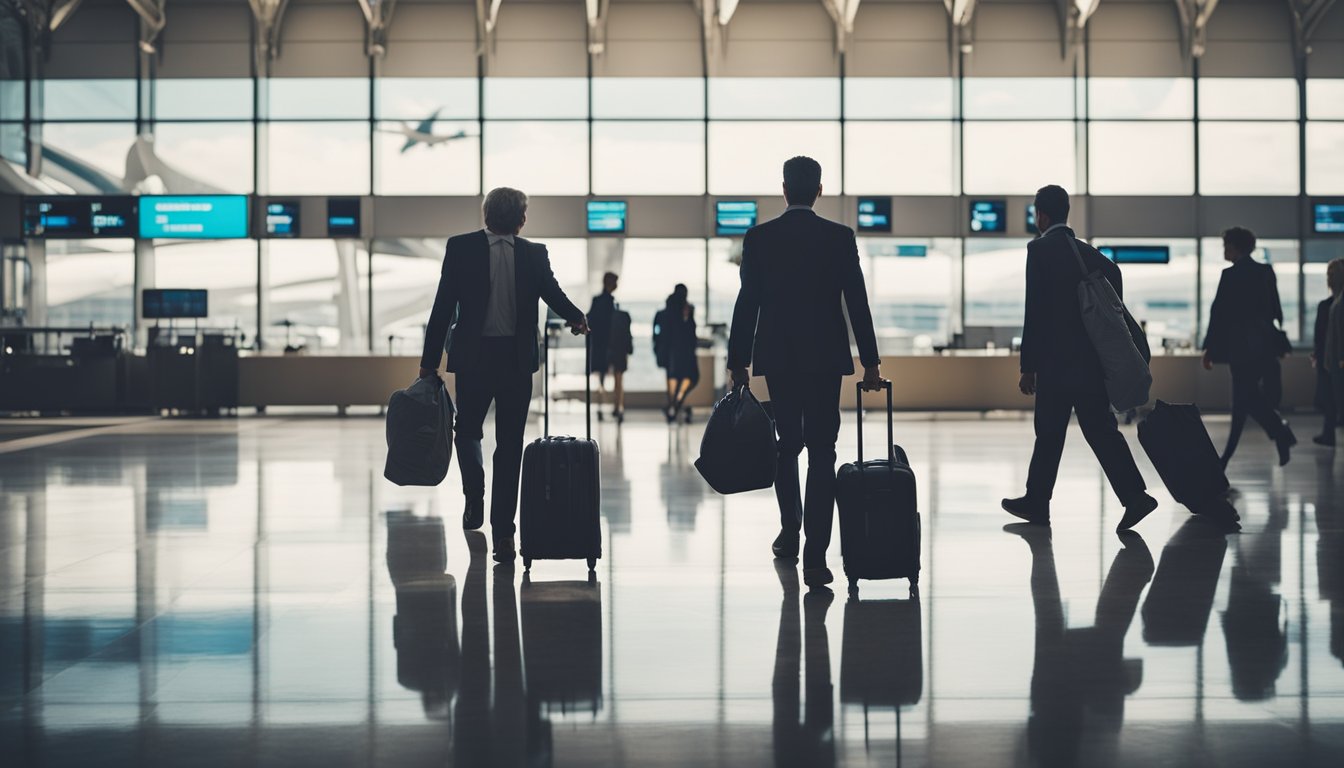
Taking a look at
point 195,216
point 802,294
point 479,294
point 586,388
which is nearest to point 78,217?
point 195,216

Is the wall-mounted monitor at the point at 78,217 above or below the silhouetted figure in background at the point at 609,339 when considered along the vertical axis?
above

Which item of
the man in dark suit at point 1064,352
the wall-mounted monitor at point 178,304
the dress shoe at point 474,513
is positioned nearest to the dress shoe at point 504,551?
the dress shoe at point 474,513

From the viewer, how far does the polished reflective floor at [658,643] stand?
124 inches

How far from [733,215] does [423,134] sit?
5568 mm

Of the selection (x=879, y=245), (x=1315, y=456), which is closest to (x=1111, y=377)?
(x=1315, y=456)

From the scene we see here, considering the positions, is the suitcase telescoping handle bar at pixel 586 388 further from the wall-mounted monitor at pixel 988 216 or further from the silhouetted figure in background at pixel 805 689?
the wall-mounted monitor at pixel 988 216

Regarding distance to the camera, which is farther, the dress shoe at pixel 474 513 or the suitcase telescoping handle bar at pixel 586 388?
the dress shoe at pixel 474 513

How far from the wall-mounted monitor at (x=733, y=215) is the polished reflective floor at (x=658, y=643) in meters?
17.1

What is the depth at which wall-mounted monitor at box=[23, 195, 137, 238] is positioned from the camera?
23.8m

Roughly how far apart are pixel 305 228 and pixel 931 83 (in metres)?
11.1

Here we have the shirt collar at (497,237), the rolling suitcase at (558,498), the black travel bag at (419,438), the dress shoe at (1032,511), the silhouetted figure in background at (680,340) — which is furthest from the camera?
the silhouetted figure in background at (680,340)

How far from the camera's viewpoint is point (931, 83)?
25625 millimetres

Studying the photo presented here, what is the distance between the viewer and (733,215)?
977 inches

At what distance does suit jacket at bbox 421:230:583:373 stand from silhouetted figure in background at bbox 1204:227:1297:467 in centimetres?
493
